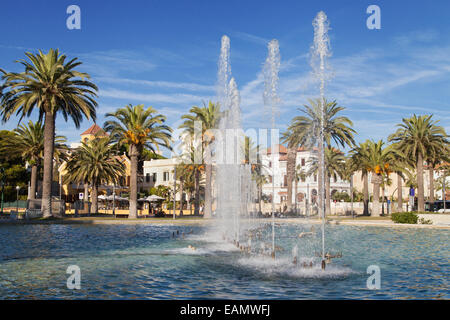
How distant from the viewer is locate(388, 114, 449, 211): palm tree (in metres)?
51.3

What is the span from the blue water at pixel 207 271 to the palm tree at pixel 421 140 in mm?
29583

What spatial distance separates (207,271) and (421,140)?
142 ft

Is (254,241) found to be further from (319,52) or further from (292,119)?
(292,119)

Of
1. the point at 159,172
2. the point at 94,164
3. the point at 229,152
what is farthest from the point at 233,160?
the point at 159,172

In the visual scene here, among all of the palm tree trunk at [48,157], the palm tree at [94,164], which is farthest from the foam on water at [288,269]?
the palm tree at [94,164]

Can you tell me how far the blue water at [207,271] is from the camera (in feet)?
38.5

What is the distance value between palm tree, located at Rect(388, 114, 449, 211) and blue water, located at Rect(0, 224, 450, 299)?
97.1 feet

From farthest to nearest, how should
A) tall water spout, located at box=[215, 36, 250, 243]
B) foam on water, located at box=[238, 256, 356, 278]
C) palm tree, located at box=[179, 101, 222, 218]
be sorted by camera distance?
palm tree, located at box=[179, 101, 222, 218]
tall water spout, located at box=[215, 36, 250, 243]
foam on water, located at box=[238, 256, 356, 278]
